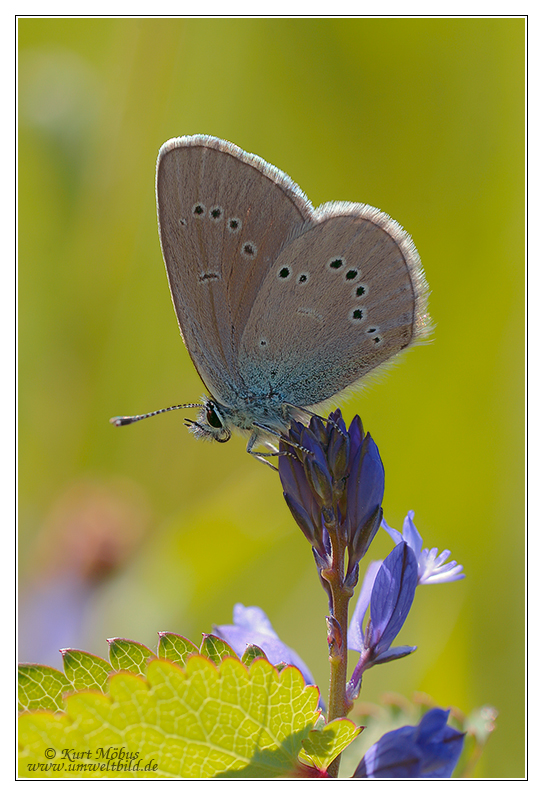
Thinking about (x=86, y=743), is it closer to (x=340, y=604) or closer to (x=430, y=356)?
(x=340, y=604)

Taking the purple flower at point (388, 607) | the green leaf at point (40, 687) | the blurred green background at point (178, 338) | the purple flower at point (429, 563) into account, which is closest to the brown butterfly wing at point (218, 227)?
the purple flower at point (429, 563)

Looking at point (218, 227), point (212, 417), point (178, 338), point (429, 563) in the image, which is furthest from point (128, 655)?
point (178, 338)

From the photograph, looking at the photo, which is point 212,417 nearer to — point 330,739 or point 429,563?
point 429,563

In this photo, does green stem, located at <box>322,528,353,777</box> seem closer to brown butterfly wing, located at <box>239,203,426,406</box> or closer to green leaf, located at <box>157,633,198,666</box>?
green leaf, located at <box>157,633,198,666</box>

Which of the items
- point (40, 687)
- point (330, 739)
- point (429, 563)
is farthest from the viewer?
point (429, 563)

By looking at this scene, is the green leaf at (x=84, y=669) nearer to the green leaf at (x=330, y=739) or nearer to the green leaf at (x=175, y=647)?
A: the green leaf at (x=175, y=647)

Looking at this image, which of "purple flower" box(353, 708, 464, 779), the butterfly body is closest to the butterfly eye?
the butterfly body
